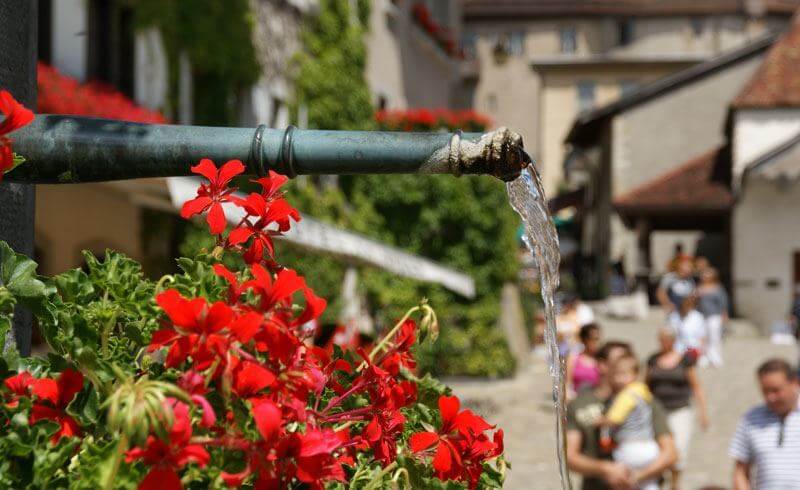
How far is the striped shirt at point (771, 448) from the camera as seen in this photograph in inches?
242

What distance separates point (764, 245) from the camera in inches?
1108

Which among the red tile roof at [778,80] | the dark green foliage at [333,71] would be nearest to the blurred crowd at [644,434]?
the dark green foliage at [333,71]

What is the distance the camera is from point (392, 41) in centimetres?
1984

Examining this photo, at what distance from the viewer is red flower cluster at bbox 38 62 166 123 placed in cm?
839

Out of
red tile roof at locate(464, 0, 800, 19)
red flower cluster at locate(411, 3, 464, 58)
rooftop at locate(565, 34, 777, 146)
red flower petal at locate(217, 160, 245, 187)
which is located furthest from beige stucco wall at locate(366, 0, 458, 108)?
red tile roof at locate(464, 0, 800, 19)

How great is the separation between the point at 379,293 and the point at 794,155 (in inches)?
530

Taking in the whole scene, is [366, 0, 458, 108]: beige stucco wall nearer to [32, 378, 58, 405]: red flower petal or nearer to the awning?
the awning

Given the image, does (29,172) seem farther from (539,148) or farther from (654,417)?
(539,148)

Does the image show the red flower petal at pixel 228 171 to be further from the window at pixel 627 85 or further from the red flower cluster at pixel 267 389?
the window at pixel 627 85

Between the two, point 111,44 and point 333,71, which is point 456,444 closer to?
point 111,44

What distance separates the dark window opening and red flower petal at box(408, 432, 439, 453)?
8611 mm

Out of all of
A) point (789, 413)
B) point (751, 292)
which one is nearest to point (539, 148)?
point (751, 292)

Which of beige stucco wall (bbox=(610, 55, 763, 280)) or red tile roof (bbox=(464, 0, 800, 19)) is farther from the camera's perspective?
red tile roof (bbox=(464, 0, 800, 19))

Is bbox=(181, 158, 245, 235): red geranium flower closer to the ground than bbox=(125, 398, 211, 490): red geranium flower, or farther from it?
farther from it
